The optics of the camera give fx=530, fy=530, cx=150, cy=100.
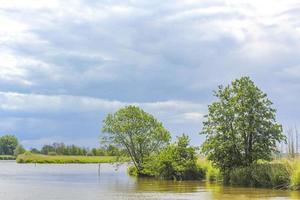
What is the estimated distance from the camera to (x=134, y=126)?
70.6m

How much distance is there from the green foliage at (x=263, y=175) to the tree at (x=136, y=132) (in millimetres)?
23747

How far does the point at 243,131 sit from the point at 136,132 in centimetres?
2564

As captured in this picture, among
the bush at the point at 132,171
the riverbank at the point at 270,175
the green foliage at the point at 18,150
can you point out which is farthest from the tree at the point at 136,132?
the green foliage at the point at 18,150

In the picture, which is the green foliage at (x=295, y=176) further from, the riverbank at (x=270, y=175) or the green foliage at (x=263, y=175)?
the green foliage at (x=263, y=175)

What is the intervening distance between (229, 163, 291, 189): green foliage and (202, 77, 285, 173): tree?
4.21ft

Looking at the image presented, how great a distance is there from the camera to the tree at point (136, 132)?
7031cm

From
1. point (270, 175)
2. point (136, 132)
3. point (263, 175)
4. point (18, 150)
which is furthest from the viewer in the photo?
point (18, 150)

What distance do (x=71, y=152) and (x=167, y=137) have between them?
367 feet

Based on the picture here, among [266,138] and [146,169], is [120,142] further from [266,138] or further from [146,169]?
[266,138]

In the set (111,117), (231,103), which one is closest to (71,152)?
(111,117)

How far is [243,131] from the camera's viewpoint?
47.3 meters

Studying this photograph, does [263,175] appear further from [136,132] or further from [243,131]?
[136,132]

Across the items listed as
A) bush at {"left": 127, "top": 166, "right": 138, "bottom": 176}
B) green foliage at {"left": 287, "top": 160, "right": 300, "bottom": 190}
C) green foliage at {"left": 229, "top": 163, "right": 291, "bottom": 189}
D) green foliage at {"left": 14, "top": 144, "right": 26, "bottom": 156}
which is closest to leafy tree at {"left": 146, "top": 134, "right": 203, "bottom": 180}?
green foliage at {"left": 229, "top": 163, "right": 291, "bottom": 189}

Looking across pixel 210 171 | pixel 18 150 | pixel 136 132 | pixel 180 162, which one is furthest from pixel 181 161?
pixel 18 150
